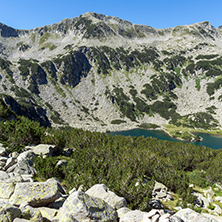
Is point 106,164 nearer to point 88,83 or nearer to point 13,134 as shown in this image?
point 13,134

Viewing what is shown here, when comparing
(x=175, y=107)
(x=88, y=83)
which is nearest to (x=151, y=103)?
(x=175, y=107)

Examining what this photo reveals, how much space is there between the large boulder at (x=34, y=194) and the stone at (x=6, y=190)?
1.44 ft

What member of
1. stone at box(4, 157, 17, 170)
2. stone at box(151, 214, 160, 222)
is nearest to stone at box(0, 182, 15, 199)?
stone at box(4, 157, 17, 170)

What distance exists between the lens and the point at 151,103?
182 m

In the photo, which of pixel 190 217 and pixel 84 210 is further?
pixel 190 217

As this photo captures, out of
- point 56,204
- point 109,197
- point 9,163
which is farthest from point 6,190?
A: point 109,197

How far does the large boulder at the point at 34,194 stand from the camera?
22.3 ft

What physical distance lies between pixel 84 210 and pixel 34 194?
9.41 feet

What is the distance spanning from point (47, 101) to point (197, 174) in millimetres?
151436

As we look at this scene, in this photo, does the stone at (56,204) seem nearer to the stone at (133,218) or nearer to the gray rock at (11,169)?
the stone at (133,218)

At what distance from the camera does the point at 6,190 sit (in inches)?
294

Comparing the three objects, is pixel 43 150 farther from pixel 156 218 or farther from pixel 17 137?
pixel 156 218

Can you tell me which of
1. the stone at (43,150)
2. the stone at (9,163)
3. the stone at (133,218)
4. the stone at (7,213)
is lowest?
the stone at (43,150)

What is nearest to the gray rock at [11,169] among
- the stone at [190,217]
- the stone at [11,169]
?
the stone at [11,169]
